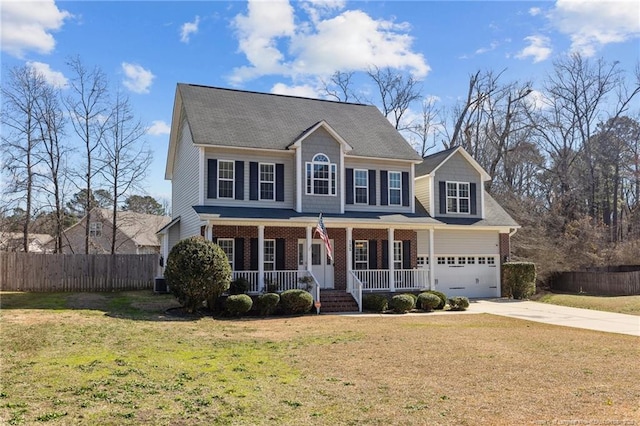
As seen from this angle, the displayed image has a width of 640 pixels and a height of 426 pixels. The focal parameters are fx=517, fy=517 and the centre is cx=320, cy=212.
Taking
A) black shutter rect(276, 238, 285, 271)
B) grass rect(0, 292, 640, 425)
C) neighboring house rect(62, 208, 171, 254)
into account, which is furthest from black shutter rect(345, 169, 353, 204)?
neighboring house rect(62, 208, 171, 254)

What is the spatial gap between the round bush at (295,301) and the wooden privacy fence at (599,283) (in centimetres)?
1710

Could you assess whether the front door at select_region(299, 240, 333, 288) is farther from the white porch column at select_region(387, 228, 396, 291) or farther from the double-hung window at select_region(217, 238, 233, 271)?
the double-hung window at select_region(217, 238, 233, 271)

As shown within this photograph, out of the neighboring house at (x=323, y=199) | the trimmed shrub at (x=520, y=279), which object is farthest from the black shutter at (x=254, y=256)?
the trimmed shrub at (x=520, y=279)

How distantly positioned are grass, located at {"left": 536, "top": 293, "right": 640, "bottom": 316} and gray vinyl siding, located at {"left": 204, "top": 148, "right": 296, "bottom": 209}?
13.3 meters

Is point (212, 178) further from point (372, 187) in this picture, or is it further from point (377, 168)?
point (377, 168)

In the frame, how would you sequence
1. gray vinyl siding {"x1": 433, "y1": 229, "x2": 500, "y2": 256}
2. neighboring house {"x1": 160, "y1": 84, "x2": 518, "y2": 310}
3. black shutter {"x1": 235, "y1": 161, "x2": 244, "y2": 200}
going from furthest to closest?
gray vinyl siding {"x1": 433, "y1": 229, "x2": 500, "y2": 256}
black shutter {"x1": 235, "y1": 161, "x2": 244, "y2": 200}
neighboring house {"x1": 160, "y1": 84, "x2": 518, "y2": 310}

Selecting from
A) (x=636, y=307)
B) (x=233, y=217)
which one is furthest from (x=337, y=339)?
(x=636, y=307)

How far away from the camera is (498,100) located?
41312 mm

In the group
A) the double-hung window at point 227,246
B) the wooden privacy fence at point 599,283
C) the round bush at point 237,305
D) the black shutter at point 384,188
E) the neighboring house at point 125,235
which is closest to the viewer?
the round bush at point 237,305

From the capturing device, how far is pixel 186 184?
23859mm

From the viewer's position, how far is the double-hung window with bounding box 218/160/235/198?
21.1 m

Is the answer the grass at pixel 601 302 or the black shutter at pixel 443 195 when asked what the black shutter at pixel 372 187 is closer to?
the black shutter at pixel 443 195

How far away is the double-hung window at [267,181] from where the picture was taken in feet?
71.5

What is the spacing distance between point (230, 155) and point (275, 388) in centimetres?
1478
